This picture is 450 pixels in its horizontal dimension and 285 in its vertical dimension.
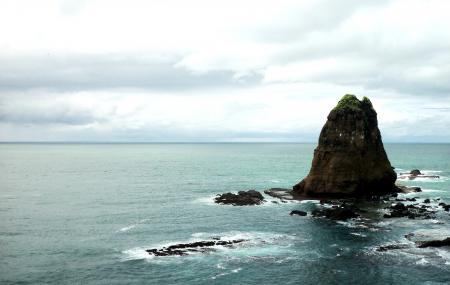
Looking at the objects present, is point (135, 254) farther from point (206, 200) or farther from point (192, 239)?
point (206, 200)

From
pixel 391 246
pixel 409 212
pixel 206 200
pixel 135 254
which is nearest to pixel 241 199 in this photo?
pixel 206 200

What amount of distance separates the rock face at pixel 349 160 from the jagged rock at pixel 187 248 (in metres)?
38.9

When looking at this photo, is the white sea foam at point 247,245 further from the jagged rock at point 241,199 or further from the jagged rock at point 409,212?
the jagged rock at point 241,199

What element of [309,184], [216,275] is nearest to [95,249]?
[216,275]

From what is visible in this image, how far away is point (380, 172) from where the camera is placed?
9981 cm

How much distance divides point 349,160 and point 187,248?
48.8 m

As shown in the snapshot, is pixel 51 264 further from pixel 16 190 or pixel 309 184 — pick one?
pixel 16 190

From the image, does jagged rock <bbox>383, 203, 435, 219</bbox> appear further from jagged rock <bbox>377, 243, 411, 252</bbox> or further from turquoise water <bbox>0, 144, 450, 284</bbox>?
jagged rock <bbox>377, 243, 411, 252</bbox>

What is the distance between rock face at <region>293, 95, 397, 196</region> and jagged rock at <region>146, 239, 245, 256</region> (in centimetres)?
3888

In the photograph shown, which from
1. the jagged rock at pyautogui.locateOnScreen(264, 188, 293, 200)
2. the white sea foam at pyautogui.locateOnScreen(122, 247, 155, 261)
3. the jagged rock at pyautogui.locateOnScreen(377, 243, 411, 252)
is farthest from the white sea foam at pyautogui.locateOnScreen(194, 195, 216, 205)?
the jagged rock at pyautogui.locateOnScreen(377, 243, 411, 252)

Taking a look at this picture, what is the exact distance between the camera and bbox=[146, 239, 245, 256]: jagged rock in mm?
59344

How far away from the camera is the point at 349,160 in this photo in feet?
317

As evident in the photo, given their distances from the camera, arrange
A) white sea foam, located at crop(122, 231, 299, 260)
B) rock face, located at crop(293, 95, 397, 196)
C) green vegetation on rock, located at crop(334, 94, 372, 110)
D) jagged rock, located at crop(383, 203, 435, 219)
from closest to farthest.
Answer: white sea foam, located at crop(122, 231, 299, 260)
jagged rock, located at crop(383, 203, 435, 219)
rock face, located at crop(293, 95, 397, 196)
green vegetation on rock, located at crop(334, 94, 372, 110)

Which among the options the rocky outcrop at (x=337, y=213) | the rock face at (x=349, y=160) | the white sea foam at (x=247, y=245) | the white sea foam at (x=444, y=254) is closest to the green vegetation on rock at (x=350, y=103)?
the rock face at (x=349, y=160)
